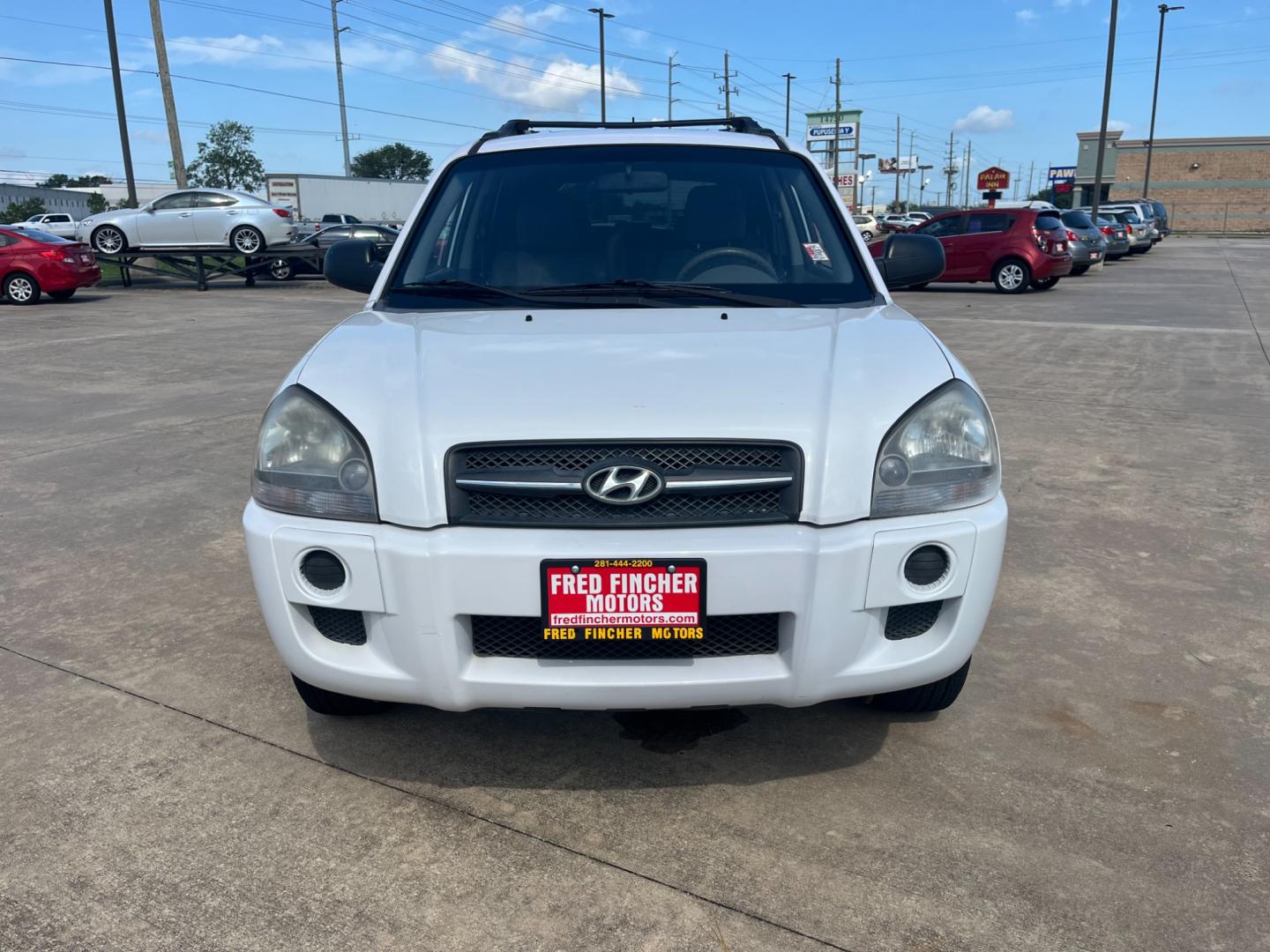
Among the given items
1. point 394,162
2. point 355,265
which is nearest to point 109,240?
point 355,265

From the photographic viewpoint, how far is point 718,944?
2.01 meters

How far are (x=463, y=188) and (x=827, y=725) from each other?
221cm

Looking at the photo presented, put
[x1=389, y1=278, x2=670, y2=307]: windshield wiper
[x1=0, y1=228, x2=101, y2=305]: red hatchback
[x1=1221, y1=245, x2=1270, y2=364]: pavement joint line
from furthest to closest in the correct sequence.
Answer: [x1=0, y1=228, x2=101, y2=305]: red hatchback → [x1=1221, y1=245, x2=1270, y2=364]: pavement joint line → [x1=389, y1=278, x2=670, y2=307]: windshield wiper

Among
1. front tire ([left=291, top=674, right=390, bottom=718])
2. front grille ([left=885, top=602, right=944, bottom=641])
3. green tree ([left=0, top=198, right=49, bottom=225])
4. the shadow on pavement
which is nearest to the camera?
front grille ([left=885, top=602, right=944, bottom=641])

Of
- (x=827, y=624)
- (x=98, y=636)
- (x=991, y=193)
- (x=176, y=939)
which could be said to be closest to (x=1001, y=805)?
(x=827, y=624)

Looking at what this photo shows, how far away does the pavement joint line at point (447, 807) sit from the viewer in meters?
2.08

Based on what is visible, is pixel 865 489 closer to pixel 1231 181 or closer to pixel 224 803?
pixel 224 803

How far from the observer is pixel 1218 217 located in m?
70.2

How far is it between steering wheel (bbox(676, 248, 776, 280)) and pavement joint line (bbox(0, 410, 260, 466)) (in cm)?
489

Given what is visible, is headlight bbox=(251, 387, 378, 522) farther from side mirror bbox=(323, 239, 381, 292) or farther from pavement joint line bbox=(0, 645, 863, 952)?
side mirror bbox=(323, 239, 381, 292)

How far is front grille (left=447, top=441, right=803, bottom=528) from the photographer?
220 centimetres

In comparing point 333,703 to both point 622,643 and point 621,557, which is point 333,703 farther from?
point 621,557

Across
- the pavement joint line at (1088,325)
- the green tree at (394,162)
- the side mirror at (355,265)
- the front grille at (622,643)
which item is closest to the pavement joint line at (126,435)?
the side mirror at (355,265)

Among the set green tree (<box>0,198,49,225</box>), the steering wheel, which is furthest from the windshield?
green tree (<box>0,198,49,225</box>)
